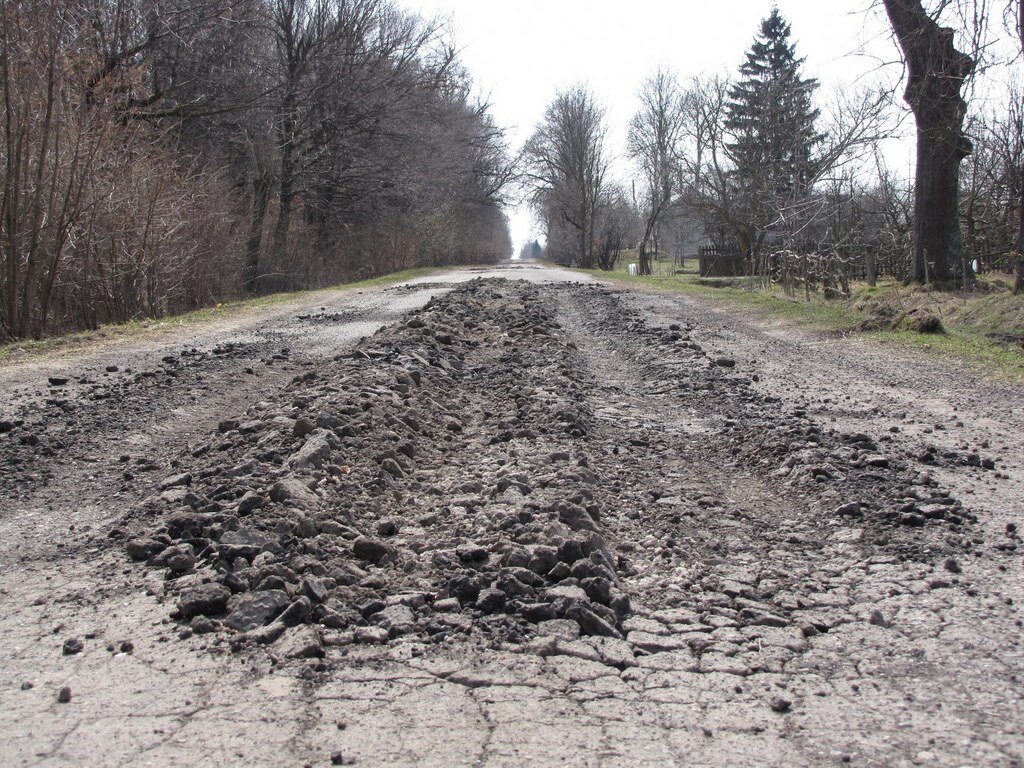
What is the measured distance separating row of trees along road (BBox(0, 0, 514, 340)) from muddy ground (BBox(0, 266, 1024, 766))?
5374mm

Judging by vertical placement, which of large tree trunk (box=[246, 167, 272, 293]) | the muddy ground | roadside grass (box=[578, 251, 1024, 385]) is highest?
large tree trunk (box=[246, 167, 272, 293])

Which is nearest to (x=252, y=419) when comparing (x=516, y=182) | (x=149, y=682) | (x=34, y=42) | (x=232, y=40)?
(x=149, y=682)

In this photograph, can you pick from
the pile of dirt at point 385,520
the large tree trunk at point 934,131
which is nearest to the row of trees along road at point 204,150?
the pile of dirt at point 385,520

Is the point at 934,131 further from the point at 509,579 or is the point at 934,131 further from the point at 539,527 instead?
the point at 509,579

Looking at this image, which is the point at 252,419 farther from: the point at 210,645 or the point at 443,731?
the point at 443,731

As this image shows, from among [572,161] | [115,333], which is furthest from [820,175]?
[572,161]

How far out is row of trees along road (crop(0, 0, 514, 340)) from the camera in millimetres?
11062

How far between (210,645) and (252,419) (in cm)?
337

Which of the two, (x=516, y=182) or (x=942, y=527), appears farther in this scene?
(x=516, y=182)

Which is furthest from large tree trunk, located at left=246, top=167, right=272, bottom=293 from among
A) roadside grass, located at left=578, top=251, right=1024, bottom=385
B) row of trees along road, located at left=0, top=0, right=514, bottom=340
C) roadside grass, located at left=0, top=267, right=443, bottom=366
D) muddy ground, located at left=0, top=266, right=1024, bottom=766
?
muddy ground, located at left=0, top=266, right=1024, bottom=766

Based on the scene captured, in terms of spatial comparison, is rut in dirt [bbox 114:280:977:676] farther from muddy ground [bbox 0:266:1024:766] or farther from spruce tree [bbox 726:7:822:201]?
spruce tree [bbox 726:7:822:201]

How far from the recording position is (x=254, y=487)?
4.23 metres

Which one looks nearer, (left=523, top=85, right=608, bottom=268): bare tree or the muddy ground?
the muddy ground

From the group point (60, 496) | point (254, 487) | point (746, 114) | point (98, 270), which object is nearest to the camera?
point (254, 487)
